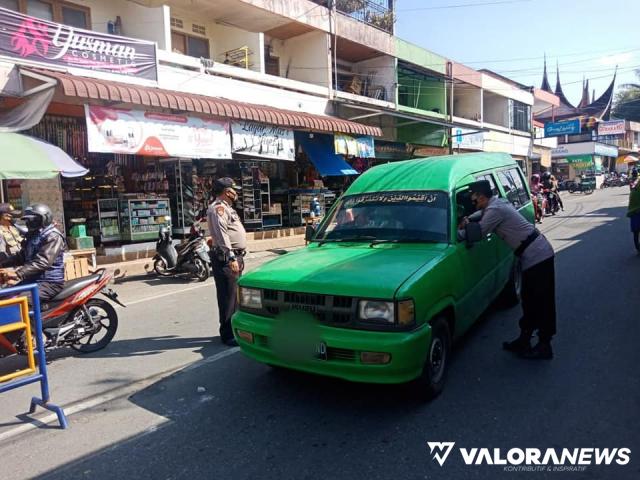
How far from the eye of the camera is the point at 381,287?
3.28 metres

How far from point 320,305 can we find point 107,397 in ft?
7.03

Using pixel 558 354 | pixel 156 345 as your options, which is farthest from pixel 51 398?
pixel 558 354

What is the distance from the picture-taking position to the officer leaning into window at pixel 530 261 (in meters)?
4.38

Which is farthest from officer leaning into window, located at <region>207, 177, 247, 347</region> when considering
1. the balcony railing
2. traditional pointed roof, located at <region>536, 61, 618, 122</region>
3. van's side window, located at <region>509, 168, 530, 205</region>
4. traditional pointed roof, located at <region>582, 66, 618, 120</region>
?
traditional pointed roof, located at <region>582, 66, 618, 120</region>

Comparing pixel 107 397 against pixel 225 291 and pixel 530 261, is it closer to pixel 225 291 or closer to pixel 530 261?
pixel 225 291

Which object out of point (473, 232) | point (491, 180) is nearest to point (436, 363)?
point (473, 232)

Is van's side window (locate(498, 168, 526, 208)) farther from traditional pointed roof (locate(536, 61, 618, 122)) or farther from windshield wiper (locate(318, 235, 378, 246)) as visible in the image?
traditional pointed roof (locate(536, 61, 618, 122))

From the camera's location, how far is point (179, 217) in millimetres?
12875

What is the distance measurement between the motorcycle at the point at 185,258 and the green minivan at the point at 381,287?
5170 millimetres

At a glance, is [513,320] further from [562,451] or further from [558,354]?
[562,451]

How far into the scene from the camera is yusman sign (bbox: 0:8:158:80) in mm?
8828

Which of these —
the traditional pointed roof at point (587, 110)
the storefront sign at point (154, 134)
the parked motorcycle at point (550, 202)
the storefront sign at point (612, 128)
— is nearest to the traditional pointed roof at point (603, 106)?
the traditional pointed roof at point (587, 110)

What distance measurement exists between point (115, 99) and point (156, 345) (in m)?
6.04

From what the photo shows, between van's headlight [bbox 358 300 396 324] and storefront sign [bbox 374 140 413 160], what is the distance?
1692 cm
